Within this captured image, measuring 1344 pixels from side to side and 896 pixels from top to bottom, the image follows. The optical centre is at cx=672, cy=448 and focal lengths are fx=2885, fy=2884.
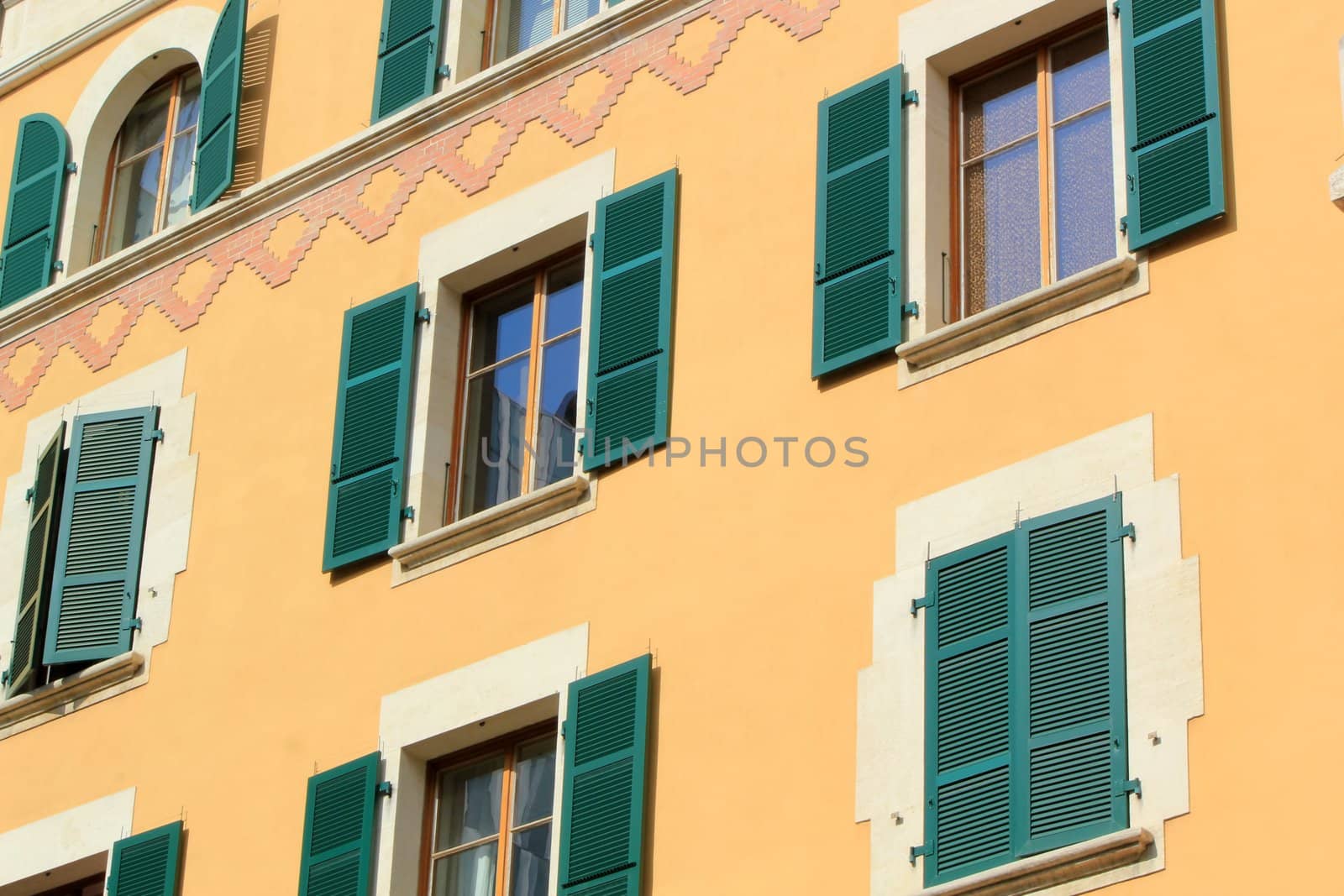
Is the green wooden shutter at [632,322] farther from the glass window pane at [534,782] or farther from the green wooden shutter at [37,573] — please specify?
the green wooden shutter at [37,573]

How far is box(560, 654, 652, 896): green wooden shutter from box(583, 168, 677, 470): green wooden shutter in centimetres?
137

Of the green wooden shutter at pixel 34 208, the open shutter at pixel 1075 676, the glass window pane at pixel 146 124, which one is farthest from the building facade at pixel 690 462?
the glass window pane at pixel 146 124

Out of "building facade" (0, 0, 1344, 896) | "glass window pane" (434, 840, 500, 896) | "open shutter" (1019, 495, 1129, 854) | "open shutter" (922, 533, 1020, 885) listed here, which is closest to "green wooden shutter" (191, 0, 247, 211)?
"building facade" (0, 0, 1344, 896)

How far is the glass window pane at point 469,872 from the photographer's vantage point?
14.4 meters

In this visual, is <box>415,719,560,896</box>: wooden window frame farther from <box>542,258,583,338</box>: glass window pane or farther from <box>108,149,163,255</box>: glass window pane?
<box>108,149,163,255</box>: glass window pane

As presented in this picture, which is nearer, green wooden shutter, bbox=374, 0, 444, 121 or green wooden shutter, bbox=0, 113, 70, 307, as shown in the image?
green wooden shutter, bbox=374, 0, 444, 121

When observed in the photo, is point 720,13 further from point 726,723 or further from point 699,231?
point 726,723

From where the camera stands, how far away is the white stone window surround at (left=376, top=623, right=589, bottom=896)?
14391 millimetres

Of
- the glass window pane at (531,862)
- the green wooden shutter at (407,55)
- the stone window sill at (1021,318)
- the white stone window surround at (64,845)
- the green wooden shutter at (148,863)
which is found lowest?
the glass window pane at (531,862)

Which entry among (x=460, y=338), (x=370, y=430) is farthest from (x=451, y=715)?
(x=460, y=338)

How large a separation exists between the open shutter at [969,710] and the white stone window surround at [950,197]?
1.14 metres

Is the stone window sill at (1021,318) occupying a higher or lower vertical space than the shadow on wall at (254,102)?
lower

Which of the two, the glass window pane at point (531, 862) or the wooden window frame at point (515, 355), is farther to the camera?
the wooden window frame at point (515, 355)

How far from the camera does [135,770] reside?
52.6 ft
